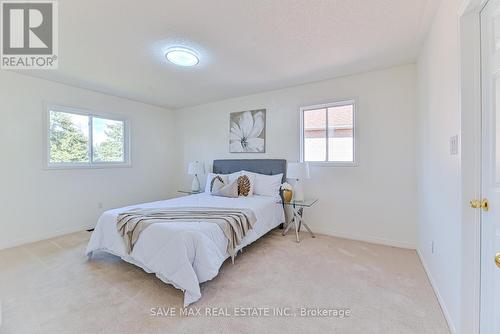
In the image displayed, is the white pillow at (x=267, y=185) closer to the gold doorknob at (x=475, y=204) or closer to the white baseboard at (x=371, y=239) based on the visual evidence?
the white baseboard at (x=371, y=239)

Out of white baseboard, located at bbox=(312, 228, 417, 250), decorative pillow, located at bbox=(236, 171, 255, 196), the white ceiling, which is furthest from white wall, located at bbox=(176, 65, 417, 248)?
decorative pillow, located at bbox=(236, 171, 255, 196)

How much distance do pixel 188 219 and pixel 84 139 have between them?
3033 millimetres

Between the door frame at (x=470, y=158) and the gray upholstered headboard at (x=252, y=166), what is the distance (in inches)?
105

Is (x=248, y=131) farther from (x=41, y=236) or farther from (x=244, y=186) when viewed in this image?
(x=41, y=236)

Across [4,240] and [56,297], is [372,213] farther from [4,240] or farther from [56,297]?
[4,240]

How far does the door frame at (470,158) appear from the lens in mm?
1341

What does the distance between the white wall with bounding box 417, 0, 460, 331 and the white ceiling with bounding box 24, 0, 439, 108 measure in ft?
1.13

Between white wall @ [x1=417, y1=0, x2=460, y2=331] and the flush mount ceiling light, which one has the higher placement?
the flush mount ceiling light

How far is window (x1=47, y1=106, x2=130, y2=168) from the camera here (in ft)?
12.0

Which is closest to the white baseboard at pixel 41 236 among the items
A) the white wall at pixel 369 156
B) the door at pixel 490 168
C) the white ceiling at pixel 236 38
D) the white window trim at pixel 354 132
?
the white ceiling at pixel 236 38

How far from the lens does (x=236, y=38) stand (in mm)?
2346

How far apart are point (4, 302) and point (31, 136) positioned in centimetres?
250

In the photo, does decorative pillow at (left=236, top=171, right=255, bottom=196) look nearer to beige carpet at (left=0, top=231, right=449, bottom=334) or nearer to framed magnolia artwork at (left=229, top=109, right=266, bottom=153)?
framed magnolia artwork at (left=229, top=109, right=266, bottom=153)

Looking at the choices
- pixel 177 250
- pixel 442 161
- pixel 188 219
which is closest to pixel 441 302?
pixel 442 161
